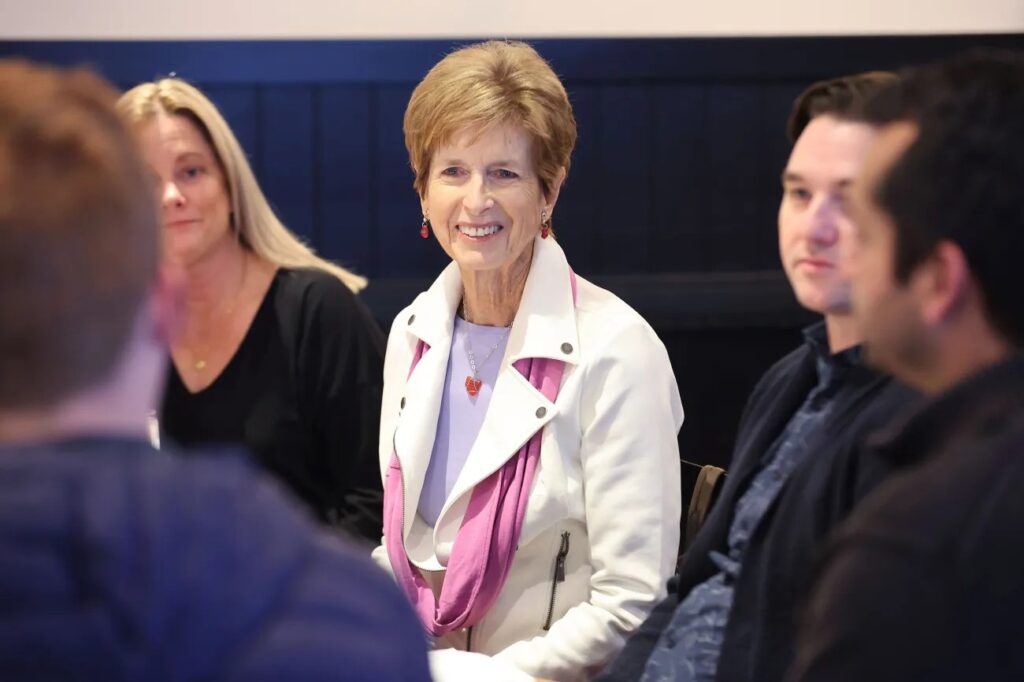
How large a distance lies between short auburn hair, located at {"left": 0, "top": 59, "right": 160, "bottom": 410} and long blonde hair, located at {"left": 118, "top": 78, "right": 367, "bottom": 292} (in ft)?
5.39

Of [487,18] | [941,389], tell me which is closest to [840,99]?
[941,389]

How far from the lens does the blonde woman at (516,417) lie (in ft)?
6.69

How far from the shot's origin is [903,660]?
3.30 feet

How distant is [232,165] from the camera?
8.39 feet

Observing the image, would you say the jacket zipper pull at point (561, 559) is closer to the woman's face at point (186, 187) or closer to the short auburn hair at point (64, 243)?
the woman's face at point (186, 187)

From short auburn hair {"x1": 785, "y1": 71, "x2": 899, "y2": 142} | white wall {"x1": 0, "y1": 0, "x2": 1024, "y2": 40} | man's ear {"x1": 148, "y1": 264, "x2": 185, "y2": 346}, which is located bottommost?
man's ear {"x1": 148, "y1": 264, "x2": 185, "y2": 346}

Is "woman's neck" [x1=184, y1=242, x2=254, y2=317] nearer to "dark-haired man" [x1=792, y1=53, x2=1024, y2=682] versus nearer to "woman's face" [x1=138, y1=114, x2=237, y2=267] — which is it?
"woman's face" [x1=138, y1=114, x2=237, y2=267]

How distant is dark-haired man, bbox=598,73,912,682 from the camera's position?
1402mm

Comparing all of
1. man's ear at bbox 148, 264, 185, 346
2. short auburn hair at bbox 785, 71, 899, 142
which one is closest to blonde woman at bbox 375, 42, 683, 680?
short auburn hair at bbox 785, 71, 899, 142

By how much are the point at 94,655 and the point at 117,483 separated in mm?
102

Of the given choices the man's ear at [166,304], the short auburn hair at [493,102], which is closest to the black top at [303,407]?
the short auburn hair at [493,102]

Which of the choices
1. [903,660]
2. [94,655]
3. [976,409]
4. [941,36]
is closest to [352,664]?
[94,655]

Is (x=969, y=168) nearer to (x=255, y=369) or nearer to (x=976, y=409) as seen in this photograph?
(x=976, y=409)

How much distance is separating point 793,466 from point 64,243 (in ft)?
3.15
